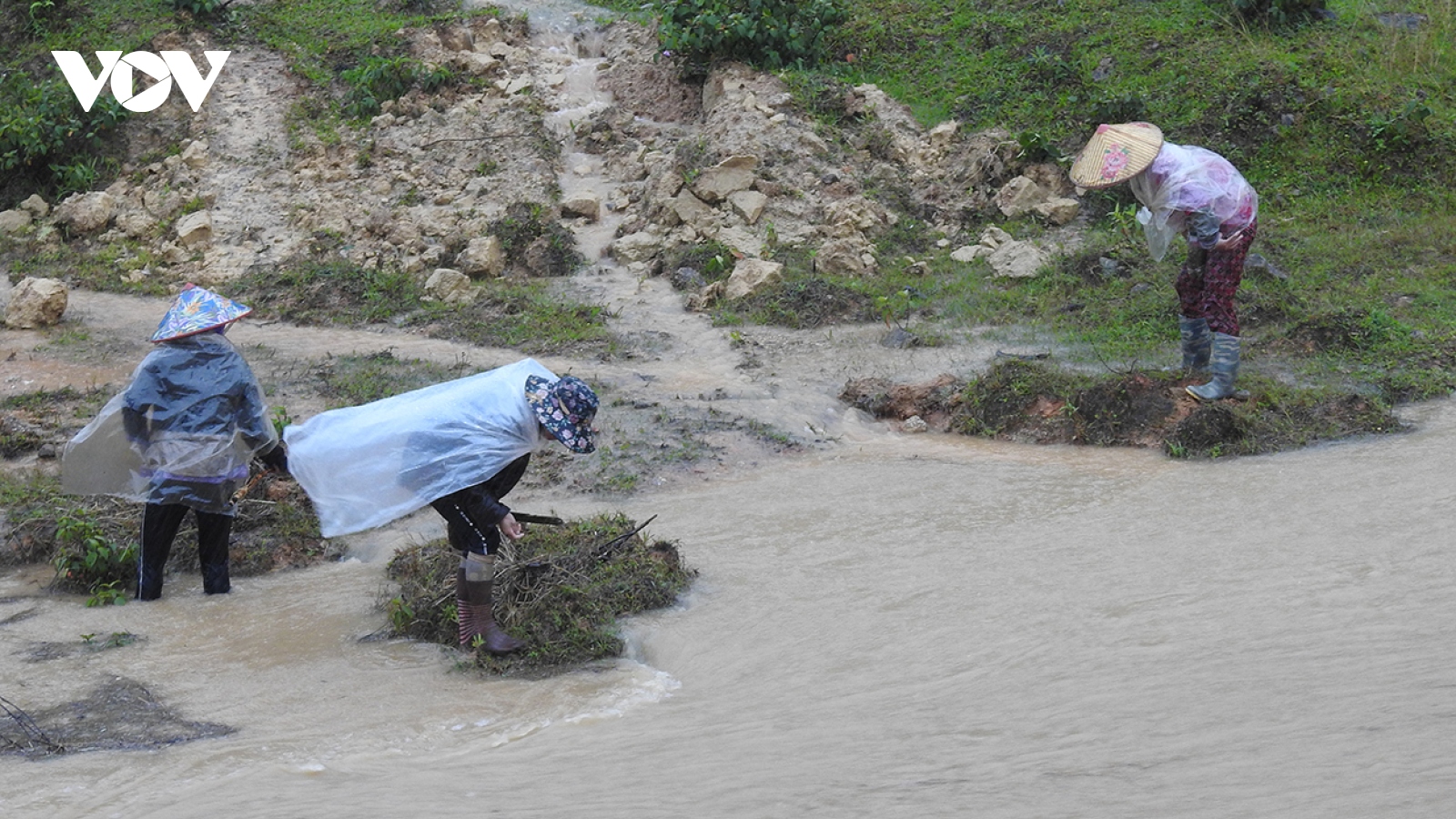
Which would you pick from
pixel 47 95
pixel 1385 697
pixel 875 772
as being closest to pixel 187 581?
pixel 875 772

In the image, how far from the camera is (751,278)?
10086 millimetres

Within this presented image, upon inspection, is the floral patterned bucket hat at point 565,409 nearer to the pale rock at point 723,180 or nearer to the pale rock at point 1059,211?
the pale rock at point 723,180

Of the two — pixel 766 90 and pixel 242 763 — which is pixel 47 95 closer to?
pixel 766 90

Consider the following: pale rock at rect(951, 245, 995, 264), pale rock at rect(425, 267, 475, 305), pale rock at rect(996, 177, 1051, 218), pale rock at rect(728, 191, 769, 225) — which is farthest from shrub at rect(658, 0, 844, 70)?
pale rock at rect(425, 267, 475, 305)

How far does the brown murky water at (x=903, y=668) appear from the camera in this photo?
11.5 ft

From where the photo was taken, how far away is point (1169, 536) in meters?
5.77

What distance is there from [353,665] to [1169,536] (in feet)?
11.5

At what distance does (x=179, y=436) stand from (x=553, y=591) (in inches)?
69.1

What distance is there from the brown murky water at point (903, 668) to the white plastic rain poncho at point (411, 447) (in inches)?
25.1

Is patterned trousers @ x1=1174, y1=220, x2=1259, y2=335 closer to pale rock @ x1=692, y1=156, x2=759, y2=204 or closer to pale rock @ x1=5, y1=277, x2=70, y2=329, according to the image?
pale rock @ x1=692, y1=156, x2=759, y2=204

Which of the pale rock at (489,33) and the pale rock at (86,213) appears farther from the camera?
the pale rock at (489,33)

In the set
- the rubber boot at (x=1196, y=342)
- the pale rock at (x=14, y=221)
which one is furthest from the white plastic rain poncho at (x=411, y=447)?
the pale rock at (x=14, y=221)

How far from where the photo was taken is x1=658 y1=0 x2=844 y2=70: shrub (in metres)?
12.7

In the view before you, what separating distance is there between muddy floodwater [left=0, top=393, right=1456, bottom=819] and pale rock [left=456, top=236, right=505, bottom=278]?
176 inches
